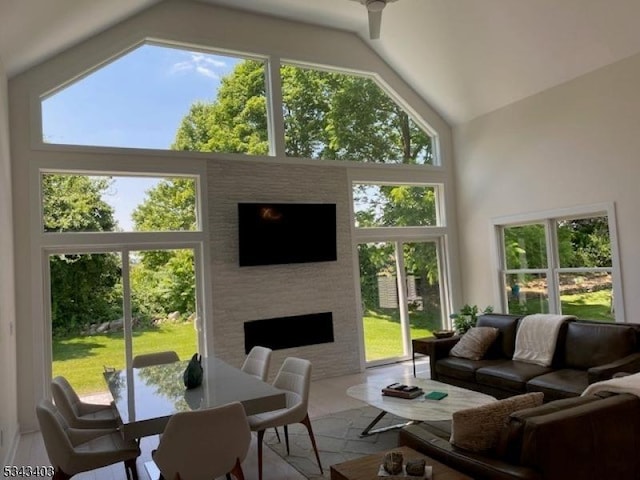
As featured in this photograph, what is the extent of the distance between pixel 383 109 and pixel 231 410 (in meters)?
6.06

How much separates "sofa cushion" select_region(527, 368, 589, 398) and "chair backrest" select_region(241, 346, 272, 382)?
93.6 inches

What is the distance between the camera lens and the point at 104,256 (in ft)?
18.4

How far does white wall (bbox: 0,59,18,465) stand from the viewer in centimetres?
399

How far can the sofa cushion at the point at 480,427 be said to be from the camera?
2.42 meters

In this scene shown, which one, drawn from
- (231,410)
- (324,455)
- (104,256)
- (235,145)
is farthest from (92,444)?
(235,145)

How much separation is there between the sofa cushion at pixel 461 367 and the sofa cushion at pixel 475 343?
0.26ft

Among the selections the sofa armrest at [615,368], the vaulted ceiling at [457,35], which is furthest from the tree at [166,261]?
the sofa armrest at [615,368]

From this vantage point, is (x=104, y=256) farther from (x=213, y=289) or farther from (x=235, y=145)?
(x=235, y=145)

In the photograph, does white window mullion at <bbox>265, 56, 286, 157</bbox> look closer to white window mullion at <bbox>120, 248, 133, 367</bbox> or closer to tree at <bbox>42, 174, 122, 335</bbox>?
tree at <bbox>42, 174, 122, 335</bbox>

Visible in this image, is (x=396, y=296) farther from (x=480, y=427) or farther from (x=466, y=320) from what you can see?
(x=480, y=427)

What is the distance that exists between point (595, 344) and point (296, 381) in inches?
111

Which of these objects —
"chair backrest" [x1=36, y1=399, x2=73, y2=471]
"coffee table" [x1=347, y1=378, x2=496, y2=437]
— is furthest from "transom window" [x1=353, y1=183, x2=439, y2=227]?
"chair backrest" [x1=36, y1=399, x2=73, y2=471]

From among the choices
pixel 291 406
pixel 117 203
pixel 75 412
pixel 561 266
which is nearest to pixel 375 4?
pixel 291 406

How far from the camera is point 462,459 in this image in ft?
7.86
